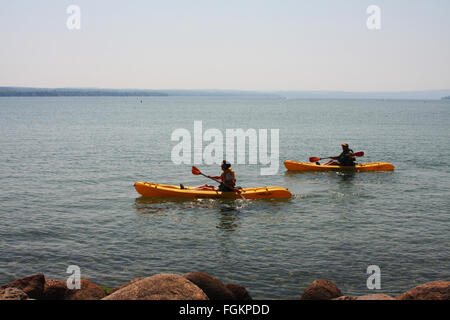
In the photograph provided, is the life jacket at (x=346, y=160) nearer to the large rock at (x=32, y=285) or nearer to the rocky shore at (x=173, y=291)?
the rocky shore at (x=173, y=291)

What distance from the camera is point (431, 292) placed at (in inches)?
291

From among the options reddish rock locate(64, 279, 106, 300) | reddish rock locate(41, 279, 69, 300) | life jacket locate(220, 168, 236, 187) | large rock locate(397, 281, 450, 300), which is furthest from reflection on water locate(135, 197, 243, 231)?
large rock locate(397, 281, 450, 300)

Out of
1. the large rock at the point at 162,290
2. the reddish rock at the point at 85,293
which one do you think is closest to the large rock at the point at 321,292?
the large rock at the point at 162,290

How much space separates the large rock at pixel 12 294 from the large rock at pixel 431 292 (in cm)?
665

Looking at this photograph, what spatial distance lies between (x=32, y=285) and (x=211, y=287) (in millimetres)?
3502

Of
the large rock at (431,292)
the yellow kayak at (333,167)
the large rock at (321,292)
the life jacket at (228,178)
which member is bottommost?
the large rock at (321,292)

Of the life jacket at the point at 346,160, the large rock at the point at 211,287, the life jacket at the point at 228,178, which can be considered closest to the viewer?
the large rock at the point at 211,287

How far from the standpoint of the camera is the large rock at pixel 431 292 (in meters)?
7.27

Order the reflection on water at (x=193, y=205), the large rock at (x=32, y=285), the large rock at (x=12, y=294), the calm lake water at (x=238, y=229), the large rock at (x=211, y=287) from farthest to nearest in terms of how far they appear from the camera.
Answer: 1. the reflection on water at (x=193, y=205)
2. the calm lake water at (x=238, y=229)
3. the large rock at (x=32, y=285)
4. the large rock at (x=211, y=287)
5. the large rock at (x=12, y=294)

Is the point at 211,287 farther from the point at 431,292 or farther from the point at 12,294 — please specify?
the point at 431,292

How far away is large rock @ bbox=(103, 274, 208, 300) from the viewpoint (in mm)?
6816

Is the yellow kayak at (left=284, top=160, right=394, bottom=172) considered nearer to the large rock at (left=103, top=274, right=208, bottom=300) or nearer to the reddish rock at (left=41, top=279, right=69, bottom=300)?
the reddish rock at (left=41, top=279, right=69, bottom=300)
